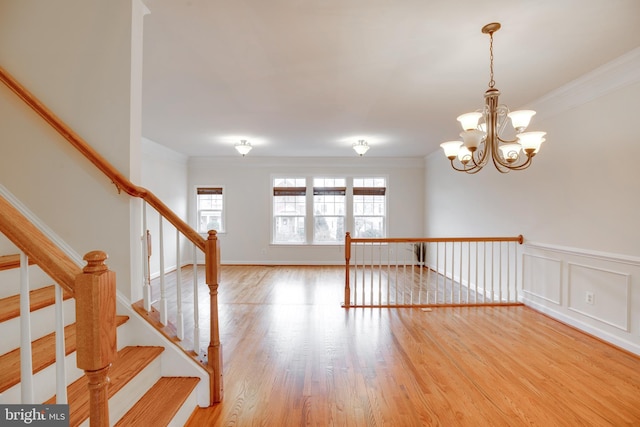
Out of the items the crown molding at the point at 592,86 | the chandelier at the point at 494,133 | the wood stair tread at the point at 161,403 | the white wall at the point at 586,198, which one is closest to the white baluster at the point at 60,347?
the wood stair tread at the point at 161,403

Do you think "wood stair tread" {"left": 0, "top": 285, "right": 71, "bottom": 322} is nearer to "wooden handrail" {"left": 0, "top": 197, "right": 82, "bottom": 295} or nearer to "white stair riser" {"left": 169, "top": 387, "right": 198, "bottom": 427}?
"wooden handrail" {"left": 0, "top": 197, "right": 82, "bottom": 295}

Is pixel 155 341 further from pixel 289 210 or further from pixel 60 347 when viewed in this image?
pixel 289 210

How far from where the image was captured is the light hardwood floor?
6.26 ft

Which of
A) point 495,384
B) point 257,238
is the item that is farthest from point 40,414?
point 257,238

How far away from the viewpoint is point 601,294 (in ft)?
9.75

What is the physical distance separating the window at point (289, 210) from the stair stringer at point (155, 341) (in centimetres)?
541

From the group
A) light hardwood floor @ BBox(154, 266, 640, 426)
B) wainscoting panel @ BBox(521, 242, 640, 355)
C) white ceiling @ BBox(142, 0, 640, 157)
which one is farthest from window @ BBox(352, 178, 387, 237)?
wainscoting panel @ BBox(521, 242, 640, 355)

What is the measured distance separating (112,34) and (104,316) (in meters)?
1.91

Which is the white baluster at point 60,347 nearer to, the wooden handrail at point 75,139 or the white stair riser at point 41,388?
the white stair riser at point 41,388

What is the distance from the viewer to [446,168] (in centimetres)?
614

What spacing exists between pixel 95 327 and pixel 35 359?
805 mm

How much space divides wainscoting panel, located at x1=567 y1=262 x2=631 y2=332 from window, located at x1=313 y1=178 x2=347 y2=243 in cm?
464

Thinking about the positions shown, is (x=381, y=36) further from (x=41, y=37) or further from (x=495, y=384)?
(x=495, y=384)

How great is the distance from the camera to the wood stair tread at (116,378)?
128cm
